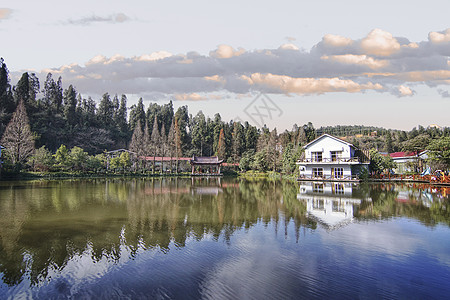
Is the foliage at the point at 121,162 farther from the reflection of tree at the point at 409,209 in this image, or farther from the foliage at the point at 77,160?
the reflection of tree at the point at 409,209

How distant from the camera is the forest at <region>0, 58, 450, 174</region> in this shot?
4075 centimetres

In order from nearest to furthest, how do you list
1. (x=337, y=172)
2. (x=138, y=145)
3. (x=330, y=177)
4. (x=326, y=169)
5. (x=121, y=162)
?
1. (x=337, y=172)
2. (x=330, y=177)
3. (x=326, y=169)
4. (x=121, y=162)
5. (x=138, y=145)

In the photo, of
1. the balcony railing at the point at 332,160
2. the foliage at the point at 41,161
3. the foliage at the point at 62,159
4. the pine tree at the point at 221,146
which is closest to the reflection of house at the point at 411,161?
the balcony railing at the point at 332,160

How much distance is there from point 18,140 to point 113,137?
1215 inches

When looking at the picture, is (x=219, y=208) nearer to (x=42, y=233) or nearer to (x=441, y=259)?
(x=42, y=233)

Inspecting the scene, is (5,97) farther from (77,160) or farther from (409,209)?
(409,209)

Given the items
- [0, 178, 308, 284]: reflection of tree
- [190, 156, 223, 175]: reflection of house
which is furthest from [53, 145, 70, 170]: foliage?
[0, 178, 308, 284]: reflection of tree

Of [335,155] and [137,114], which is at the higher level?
[137,114]

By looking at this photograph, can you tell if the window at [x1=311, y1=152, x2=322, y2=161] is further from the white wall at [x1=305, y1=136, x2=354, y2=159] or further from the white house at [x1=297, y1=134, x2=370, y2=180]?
the white wall at [x1=305, y1=136, x2=354, y2=159]

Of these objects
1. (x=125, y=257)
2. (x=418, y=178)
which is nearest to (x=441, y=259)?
(x=125, y=257)

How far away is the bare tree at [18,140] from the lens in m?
39.1

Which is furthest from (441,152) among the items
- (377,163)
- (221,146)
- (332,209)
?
(221,146)

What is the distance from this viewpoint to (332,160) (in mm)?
35000

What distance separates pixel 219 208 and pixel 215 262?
8.19 m
